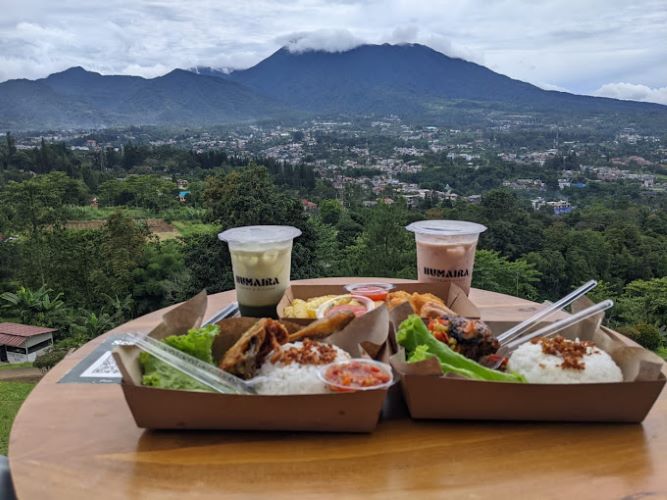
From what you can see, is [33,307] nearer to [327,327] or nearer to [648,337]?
[648,337]

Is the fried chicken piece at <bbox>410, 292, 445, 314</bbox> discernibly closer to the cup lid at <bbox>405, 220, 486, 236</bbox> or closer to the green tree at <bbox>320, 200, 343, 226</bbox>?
the cup lid at <bbox>405, 220, 486, 236</bbox>

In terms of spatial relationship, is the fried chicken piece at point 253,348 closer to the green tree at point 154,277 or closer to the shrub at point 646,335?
the shrub at point 646,335

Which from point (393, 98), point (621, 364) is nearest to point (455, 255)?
point (621, 364)

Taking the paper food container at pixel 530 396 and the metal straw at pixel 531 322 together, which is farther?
the metal straw at pixel 531 322

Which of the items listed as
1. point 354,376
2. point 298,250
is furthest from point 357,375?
point 298,250

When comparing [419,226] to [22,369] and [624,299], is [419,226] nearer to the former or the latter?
[22,369]

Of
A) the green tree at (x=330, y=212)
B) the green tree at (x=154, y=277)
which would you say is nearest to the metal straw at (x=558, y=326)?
the green tree at (x=154, y=277)

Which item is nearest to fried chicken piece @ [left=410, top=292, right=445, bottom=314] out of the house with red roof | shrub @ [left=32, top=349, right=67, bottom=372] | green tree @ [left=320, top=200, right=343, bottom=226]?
shrub @ [left=32, top=349, right=67, bottom=372]
